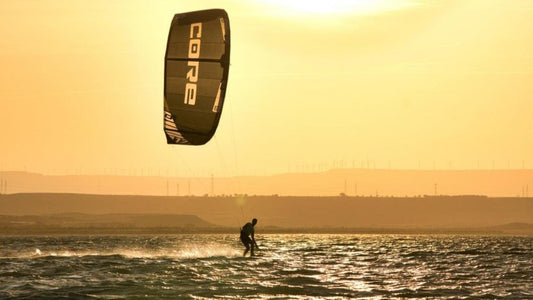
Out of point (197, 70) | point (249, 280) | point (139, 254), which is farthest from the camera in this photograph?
point (139, 254)

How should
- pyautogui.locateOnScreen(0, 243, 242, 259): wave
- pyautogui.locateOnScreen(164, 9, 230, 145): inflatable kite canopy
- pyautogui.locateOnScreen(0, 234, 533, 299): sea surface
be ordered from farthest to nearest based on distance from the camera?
pyautogui.locateOnScreen(0, 243, 242, 259): wave, pyautogui.locateOnScreen(164, 9, 230, 145): inflatable kite canopy, pyautogui.locateOnScreen(0, 234, 533, 299): sea surface

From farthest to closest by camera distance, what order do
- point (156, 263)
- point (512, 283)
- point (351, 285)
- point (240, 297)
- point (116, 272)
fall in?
point (156, 263), point (116, 272), point (512, 283), point (351, 285), point (240, 297)

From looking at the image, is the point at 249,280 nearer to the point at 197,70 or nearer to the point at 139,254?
the point at 197,70

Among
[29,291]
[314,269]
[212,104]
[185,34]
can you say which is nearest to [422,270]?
[314,269]

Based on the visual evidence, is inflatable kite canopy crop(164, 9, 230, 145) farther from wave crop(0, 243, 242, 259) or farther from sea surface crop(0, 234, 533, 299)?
wave crop(0, 243, 242, 259)

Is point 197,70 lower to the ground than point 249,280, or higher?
higher

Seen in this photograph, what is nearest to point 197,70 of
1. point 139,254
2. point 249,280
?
point 249,280

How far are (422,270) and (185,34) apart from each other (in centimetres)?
1778

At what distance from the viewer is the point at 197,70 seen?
130ft

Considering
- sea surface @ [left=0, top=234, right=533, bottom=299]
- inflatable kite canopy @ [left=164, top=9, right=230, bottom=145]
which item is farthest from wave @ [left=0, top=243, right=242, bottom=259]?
inflatable kite canopy @ [left=164, top=9, right=230, bottom=145]

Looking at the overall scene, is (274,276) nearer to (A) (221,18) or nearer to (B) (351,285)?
(B) (351,285)

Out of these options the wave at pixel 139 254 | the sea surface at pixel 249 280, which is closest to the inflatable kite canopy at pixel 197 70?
the sea surface at pixel 249 280

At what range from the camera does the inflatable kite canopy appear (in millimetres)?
39438

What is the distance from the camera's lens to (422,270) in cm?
4762
